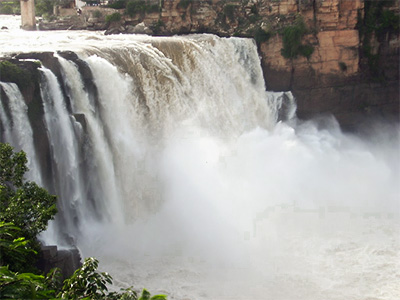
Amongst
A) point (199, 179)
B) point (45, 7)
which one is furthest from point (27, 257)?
A: point (45, 7)

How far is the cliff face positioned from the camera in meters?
25.5

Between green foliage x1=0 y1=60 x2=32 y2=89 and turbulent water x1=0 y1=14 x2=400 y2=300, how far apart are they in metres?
0.30

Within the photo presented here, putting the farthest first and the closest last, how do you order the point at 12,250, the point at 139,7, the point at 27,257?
1. the point at 139,7
2. the point at 27,257
3. the point at 12,250

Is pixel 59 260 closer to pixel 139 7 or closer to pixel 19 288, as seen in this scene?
pixel 19 288

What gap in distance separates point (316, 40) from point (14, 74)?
14.7 meters

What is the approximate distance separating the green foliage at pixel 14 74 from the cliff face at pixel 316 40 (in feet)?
39.7

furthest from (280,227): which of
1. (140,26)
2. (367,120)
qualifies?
(140,26)

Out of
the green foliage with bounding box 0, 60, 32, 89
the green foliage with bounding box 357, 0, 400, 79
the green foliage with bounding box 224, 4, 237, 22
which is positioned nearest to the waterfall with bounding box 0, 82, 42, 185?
the green foliage with bounding box 0, 60, 32, 89

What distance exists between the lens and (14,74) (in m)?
14.9

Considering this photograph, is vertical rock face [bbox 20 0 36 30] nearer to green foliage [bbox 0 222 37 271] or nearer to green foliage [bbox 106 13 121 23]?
green foliage [bbox 106 13 121 23]

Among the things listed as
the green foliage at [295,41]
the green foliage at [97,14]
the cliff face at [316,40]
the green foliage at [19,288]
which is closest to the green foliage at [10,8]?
the green foliage at [97,14]

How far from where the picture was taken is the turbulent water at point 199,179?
15172 mm

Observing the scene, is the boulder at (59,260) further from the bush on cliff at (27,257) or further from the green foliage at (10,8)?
the green foliage at (10,8)

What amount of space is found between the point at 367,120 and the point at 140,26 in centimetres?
1118
